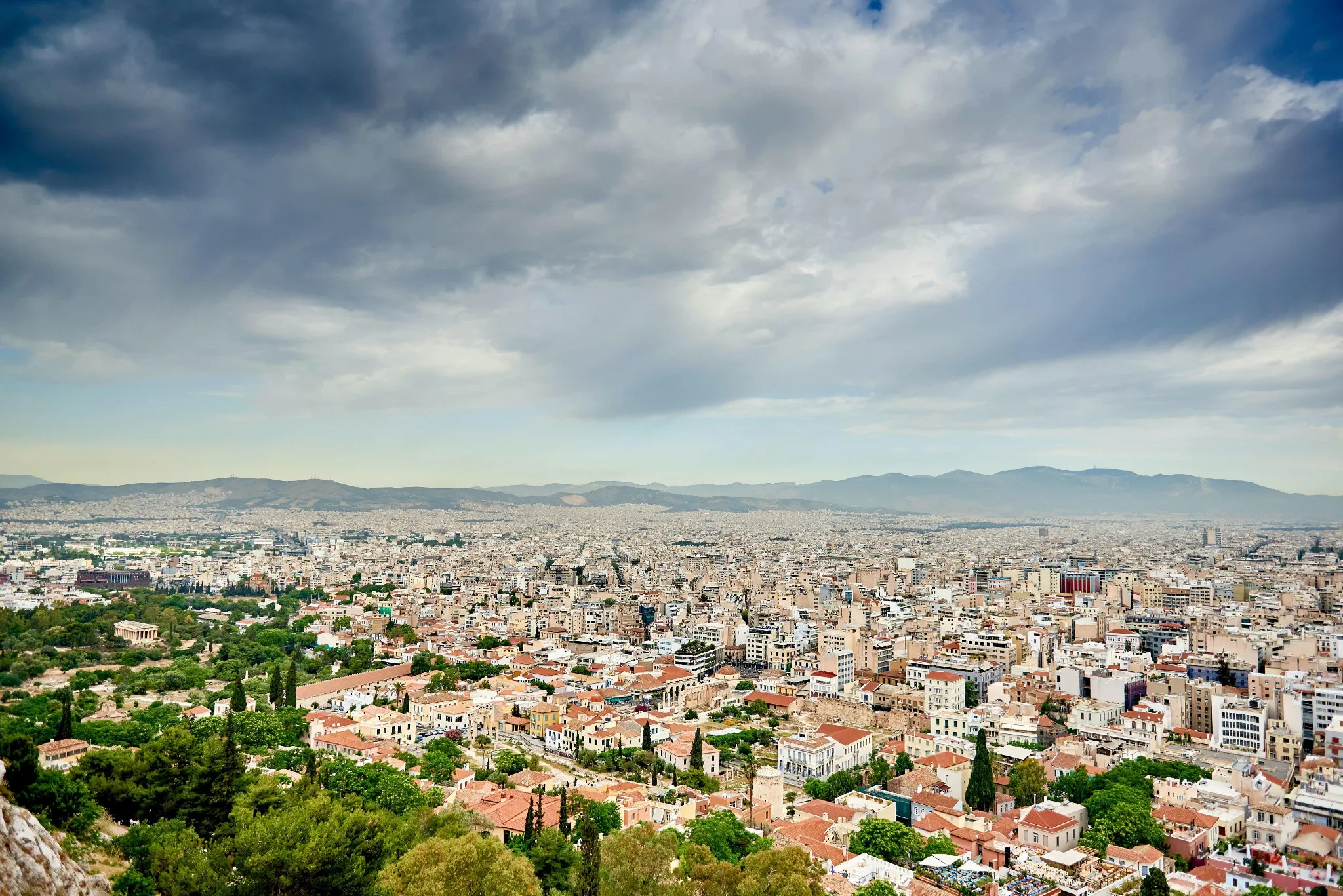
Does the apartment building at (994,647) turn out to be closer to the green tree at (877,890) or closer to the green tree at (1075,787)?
the green tree at (1075,787)

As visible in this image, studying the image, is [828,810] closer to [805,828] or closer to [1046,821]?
[805,828]

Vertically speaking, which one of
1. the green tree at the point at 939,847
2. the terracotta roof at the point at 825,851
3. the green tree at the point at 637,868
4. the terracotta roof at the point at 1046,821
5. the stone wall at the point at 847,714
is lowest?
the stone wall at the point at 847,714

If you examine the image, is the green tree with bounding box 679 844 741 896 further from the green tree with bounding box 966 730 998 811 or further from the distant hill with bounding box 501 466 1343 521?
the distant hill with bounding box 501 466 1343 521

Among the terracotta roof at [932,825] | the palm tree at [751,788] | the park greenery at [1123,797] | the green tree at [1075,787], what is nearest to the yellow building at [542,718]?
the palm tree at [751,788]

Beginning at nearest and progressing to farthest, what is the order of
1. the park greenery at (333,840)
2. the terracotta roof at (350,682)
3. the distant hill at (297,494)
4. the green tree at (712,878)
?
the park greenery at (333,840) < the green tree at (712,878) < the terracotta roof at (350,682) < the distant hill at (297,494)

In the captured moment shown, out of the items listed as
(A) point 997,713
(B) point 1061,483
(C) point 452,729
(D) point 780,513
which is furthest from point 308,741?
(B) point 1061,483

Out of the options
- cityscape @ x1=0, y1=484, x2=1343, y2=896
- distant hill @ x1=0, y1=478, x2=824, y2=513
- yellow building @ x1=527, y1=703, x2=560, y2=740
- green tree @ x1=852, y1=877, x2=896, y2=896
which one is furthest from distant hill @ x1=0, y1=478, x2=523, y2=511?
green tree @ x1=852, y1=877, x2=896, y2=896
